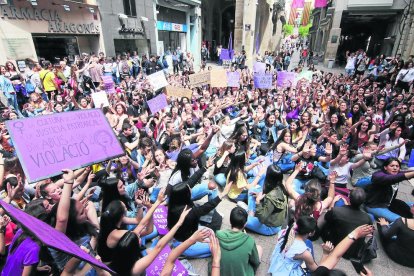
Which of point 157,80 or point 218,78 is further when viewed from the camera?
point 218,78

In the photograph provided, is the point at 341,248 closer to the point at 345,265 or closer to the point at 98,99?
the point at 345,265

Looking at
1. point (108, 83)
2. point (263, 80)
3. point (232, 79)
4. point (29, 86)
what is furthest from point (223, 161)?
point (29, 86)

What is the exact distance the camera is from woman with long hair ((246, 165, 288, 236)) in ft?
11.5

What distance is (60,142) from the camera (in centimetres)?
256

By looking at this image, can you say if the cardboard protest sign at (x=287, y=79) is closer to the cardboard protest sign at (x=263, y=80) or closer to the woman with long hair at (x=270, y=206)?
the cardboard protest sign at (x=263, y=80)

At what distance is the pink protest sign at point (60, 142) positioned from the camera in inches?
92.1

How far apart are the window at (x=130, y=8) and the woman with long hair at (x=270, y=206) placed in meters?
17.3


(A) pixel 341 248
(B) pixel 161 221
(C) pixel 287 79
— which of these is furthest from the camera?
(C) pixel 287 79

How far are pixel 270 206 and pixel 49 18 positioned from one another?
14.3 metres

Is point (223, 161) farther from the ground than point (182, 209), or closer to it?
closer to it

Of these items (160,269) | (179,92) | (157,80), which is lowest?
(160,269)

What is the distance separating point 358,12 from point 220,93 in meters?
17.4

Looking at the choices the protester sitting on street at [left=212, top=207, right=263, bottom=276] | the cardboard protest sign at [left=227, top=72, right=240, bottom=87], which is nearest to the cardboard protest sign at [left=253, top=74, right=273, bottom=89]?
the cardboard protest sign at [left=227, top=72, right=240, bottom=87]

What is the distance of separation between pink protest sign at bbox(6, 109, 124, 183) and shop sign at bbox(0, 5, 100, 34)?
11380 millimetres
